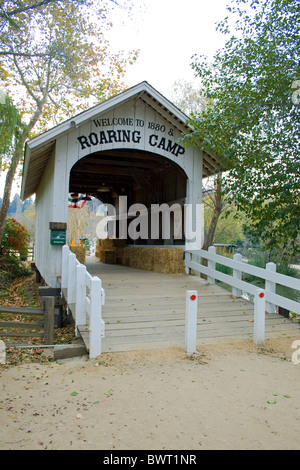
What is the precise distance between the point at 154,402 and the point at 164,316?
2761mm

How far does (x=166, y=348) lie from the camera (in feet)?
16.9

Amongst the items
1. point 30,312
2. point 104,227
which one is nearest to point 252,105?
point 30,312

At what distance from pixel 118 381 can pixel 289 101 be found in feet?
22.4

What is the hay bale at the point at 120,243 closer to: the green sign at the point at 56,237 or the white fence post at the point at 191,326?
the green sign at the point at 56,237

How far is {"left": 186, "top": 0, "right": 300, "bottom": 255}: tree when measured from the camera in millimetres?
7625

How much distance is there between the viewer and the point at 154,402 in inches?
141

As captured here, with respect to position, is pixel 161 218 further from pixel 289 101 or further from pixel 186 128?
pixel 289 101

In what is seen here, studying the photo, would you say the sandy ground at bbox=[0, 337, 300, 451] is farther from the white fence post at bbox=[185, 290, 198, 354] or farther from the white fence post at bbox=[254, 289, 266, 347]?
the white fence post at bbox=[254, 289, 266, 347]

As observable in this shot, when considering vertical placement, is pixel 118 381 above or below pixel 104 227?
below

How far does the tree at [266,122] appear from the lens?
7.62 m

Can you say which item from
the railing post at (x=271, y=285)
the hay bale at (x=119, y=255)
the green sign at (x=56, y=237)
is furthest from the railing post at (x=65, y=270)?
the hay bale at (x=119, y=255)

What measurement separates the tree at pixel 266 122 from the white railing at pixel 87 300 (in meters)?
4.43
